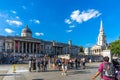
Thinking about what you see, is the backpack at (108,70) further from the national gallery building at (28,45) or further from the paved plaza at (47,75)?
the national gallery building at (28,45)

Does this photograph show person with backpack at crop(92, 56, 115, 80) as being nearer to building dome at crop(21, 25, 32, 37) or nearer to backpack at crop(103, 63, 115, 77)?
backpack at crop(103, 63, 115, 77)

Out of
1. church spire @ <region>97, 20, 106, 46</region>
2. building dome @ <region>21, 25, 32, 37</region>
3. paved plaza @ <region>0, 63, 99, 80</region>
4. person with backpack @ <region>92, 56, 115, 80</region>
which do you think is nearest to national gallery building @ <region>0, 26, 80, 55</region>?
building dome @ <region>21, 25, 32, 37</region>

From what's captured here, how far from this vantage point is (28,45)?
13462 centimetres

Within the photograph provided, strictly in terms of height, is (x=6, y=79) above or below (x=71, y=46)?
below

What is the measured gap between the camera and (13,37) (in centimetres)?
12619

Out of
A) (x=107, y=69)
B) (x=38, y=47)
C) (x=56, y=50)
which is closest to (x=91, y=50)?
(x=56, y=50)

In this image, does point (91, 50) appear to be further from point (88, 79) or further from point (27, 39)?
point (88, 79)

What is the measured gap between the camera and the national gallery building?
124 m

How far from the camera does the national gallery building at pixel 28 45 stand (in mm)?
124119

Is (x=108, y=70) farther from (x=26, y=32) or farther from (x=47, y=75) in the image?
(x=26, y=32)

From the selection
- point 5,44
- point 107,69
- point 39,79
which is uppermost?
point 5,44

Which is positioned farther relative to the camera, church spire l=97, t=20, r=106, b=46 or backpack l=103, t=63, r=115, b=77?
church spire l=97, t=20, r=106, b=46

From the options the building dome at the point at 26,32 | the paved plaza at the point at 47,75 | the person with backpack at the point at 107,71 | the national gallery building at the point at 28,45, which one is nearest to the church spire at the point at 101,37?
the national gallery building at the point at 28,45

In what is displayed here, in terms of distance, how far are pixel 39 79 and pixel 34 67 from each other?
1302cm
